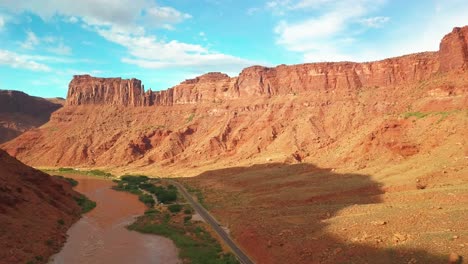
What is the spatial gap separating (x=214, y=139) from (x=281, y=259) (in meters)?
70.9

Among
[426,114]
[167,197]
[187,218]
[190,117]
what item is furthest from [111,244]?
[190,117]

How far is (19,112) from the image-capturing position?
152 metres

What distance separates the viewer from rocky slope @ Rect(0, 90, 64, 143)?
13812 centimetres

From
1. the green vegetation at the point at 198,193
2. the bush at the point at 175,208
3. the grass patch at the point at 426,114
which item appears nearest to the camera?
the bush at the point at 175,208

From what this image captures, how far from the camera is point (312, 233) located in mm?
23938

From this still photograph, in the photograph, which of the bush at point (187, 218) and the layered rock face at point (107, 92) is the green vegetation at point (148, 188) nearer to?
the bush at point (187, 218)

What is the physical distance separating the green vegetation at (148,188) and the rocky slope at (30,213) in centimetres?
1124

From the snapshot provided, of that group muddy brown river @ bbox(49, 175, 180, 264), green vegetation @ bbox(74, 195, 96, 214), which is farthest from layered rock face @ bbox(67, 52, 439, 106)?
muddy brown river @ bbox(49, 175, 180, 264)

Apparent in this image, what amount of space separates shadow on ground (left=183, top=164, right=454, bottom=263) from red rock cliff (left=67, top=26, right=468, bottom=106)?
101ft

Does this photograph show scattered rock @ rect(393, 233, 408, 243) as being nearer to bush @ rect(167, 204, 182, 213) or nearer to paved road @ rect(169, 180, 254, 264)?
paved road @ rect(169, 180, 254, 264)

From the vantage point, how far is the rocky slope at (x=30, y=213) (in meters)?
22.8

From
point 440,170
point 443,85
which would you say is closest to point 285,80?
point 443,85

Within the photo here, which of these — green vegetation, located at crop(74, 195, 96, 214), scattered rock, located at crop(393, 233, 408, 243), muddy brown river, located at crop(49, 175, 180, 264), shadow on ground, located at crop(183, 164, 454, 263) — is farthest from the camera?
green vegetation, located at crop(74, 195, 96, 214)

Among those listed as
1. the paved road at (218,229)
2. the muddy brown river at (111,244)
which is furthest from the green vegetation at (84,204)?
the paved road at (218,229)
